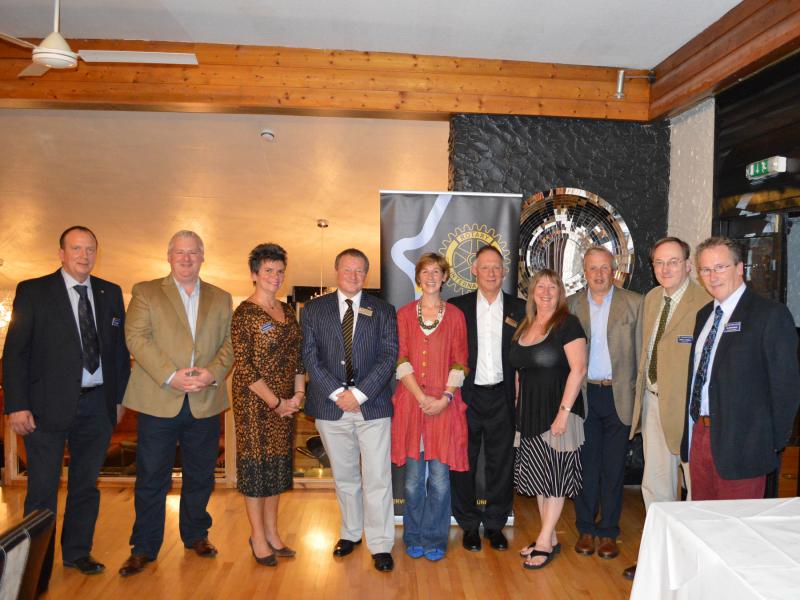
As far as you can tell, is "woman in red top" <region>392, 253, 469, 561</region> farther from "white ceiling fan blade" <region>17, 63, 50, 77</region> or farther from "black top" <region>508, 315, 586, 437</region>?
"white ceiling fan blade" <region>17, 63, 50, 77</region>

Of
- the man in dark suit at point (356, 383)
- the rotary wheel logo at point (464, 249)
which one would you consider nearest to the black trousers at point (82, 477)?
the man in dark suit at point (356, 383)

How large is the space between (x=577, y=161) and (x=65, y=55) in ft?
10.9

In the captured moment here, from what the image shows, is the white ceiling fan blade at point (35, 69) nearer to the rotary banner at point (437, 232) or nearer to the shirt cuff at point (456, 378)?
the rotary banner at point (437, 232)

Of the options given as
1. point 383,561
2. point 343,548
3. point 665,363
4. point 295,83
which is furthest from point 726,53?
point 343,548

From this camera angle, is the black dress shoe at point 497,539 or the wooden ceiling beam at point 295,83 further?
the wooden ceiling beam at point 295,83

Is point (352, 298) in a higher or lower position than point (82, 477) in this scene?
higher

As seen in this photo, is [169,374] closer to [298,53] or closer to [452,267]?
[452,267]

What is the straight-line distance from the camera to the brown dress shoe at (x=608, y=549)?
3329 mm

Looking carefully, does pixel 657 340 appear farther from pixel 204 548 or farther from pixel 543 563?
pixel 204 548

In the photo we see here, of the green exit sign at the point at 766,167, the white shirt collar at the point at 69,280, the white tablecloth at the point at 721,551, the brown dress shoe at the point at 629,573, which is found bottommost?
the brown dress shoe at the point at 629,573

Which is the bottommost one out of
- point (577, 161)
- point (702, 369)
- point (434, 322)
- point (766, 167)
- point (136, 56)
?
point (702, 369)

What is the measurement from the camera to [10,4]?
373cm

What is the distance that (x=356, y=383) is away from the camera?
3162 millimetres

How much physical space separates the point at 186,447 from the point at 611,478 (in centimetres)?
230
